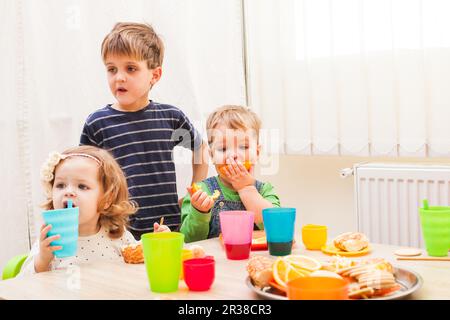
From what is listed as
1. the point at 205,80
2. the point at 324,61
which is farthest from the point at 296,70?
the point at 205,80

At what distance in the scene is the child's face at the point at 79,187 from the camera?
125cm

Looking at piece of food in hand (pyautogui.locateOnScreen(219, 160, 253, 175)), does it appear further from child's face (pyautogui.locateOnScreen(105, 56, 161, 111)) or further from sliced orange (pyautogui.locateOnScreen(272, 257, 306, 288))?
sliced orange (pyautogui.locateOnScreen(272, 257, 306, 288))

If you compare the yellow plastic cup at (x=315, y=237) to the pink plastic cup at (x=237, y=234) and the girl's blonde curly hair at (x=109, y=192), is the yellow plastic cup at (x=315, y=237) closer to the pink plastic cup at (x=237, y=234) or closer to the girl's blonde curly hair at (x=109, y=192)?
the pink plastic cup at (x=237, y=234)

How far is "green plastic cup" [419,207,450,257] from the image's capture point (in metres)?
1.11

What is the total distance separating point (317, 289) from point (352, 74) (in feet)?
4.85

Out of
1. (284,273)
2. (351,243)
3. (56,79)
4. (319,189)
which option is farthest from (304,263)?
(319,189)

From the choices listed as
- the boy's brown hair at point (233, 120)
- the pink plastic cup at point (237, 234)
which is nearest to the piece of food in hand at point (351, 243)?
the pink plastic cup at point (237, 234)

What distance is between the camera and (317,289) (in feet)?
2.55

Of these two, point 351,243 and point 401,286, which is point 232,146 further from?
point 401,286

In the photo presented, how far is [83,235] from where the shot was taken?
1345 mm

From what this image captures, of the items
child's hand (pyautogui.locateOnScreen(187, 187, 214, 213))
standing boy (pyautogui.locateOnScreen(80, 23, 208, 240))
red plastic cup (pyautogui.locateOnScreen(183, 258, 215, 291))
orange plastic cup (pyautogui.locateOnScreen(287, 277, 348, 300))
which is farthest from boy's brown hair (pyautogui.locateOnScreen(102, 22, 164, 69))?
orange plastic cup (pyautogui.locateOnScreen(287, 277, 348, 300))

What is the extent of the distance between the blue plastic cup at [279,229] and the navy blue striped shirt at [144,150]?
0.71 metres
